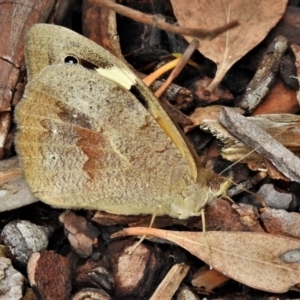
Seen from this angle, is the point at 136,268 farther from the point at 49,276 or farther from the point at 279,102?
the point at 279,102

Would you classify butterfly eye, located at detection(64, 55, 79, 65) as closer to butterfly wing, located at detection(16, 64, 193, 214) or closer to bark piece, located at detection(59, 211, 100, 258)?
butterfly wing, located at detection(16, 64, 193, 214)

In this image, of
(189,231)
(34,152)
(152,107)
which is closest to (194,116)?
(152,107)

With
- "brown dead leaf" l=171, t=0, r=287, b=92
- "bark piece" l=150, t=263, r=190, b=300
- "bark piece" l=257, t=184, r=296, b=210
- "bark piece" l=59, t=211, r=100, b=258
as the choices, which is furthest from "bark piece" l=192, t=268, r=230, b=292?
"brown dead leaf" l=171, t=0, r=287, b=92

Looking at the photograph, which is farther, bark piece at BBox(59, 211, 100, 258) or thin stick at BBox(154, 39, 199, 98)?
thin stick at BBox(154, 39, 199, 98)

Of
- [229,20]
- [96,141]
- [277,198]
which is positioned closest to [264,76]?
[229,20]

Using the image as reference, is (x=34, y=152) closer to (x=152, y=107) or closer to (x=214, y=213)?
(x=152, y=107)

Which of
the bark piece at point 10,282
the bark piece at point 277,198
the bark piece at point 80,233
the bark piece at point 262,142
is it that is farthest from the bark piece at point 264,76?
the bark piece at point 10,282
